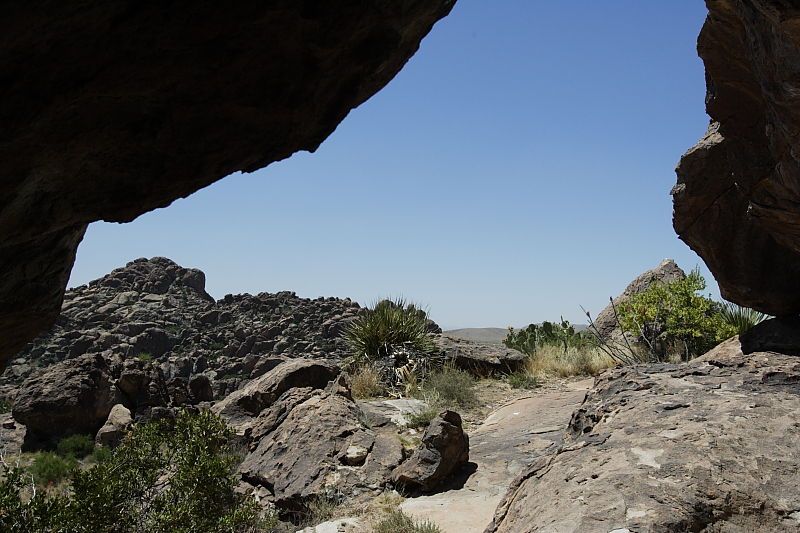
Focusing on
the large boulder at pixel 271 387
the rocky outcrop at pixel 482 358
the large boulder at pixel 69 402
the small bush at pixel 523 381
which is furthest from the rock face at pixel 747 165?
the large boulder at pixel 69 402

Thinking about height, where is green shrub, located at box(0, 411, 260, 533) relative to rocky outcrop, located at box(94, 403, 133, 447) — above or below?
below

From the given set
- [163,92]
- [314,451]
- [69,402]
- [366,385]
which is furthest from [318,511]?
[69,402]

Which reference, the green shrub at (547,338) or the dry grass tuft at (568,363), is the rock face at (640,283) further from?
the dry grass tuft at (568,363)

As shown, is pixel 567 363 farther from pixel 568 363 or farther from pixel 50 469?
pixel 50 469

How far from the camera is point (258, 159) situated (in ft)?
10.5

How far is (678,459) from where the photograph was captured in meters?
4.77

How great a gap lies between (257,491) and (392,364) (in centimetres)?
700

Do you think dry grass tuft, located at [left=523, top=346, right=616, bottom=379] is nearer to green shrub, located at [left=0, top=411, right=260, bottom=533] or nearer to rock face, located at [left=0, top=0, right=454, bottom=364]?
green shrub, located at [left=0, top=411, right=260, bottom=533]

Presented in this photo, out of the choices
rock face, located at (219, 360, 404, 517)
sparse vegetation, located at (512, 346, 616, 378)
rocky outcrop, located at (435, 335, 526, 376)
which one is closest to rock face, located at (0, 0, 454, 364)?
rock face, located at (219, 360, 404, 517)

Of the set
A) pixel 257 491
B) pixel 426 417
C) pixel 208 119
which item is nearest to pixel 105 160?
pixel 208 119

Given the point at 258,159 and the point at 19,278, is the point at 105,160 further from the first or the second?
the point at 19,278

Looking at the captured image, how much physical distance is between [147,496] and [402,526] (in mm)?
3098

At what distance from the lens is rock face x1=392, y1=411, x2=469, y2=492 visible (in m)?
8.55

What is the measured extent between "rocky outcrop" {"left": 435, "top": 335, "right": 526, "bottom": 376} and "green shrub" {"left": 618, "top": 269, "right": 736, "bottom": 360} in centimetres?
318
